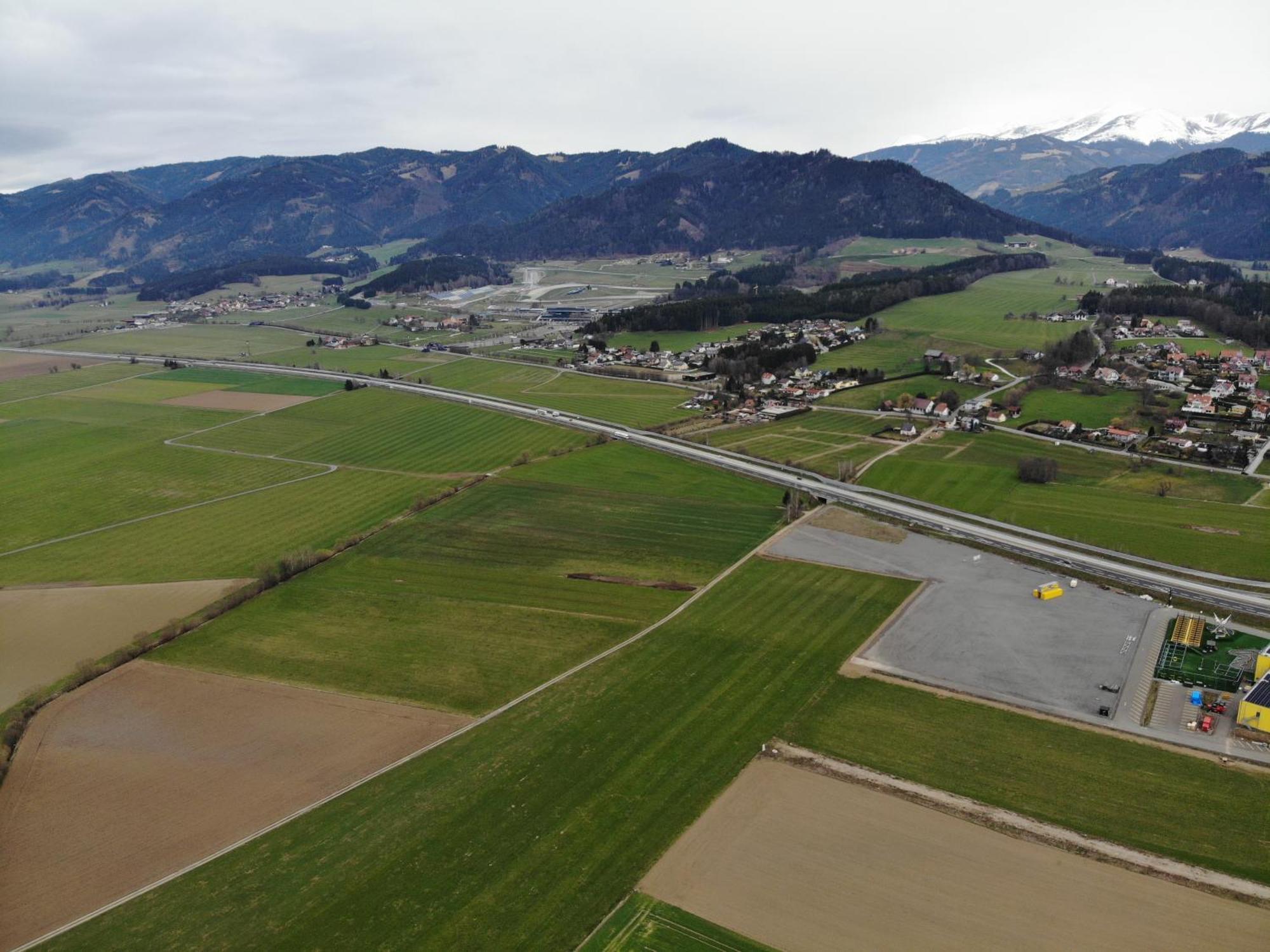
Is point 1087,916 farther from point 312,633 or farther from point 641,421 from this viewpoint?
point 641,421

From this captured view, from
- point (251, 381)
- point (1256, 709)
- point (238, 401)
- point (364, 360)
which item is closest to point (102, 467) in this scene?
point (238, 401)

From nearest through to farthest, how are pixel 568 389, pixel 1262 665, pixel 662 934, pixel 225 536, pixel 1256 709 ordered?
1. pixel 662 934
2. pixel 1256 709
3. pixel 1262 665
4. pixel 225 536
5. pixel 568 389

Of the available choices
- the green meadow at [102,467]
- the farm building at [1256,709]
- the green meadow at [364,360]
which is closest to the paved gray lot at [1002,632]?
the farm building at [1256,709]

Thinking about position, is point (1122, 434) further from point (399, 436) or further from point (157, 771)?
point (157, 771)

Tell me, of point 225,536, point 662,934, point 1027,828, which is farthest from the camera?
point 225,536

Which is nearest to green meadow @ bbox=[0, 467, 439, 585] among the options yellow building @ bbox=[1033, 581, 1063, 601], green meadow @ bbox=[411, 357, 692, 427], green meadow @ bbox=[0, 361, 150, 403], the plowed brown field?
green meadow @ bbox=[411, 357, 692, 427]

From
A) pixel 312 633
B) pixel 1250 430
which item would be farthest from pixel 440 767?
pixel 1250 430

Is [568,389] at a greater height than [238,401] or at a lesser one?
greater
